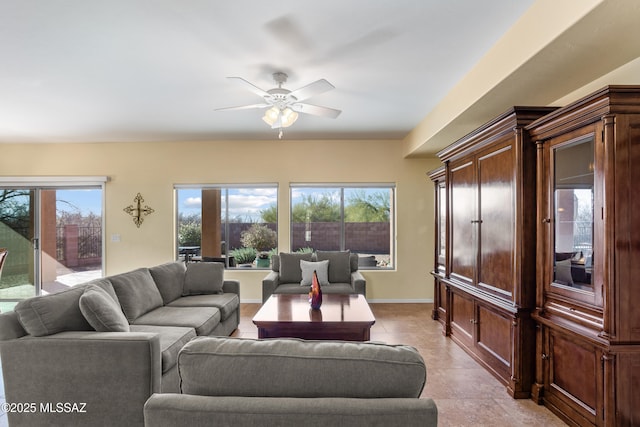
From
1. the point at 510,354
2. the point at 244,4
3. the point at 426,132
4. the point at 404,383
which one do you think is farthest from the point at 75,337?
the point at 426,132

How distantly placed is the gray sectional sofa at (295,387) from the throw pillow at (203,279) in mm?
3169

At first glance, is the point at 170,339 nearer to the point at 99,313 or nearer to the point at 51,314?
the point at 99,313

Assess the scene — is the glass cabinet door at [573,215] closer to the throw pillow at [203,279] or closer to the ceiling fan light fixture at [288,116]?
the ceiling fan light fixture at [288,116]

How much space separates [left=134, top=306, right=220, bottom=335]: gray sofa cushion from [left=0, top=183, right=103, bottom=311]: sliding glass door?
3.57m

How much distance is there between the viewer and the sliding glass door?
6059 mm

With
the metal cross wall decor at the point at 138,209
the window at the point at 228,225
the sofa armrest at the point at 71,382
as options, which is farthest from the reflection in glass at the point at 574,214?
the metal cross wall decor at the point at 138,209

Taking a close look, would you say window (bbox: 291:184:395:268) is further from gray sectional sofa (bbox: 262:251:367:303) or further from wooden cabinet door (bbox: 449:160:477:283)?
wooden cabinet door (bbox: 449:160:477:283)

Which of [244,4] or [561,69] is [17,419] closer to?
[244,4]

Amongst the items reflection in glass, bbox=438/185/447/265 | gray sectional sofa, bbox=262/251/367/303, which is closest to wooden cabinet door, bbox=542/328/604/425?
reflection in glass, bbox=438/185/447/265

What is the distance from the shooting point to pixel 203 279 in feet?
13.8

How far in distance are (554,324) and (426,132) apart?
9.32ft

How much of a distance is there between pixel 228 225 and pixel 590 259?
5.09m

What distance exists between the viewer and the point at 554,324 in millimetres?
2418

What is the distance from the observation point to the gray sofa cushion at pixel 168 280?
3783 millimetres
